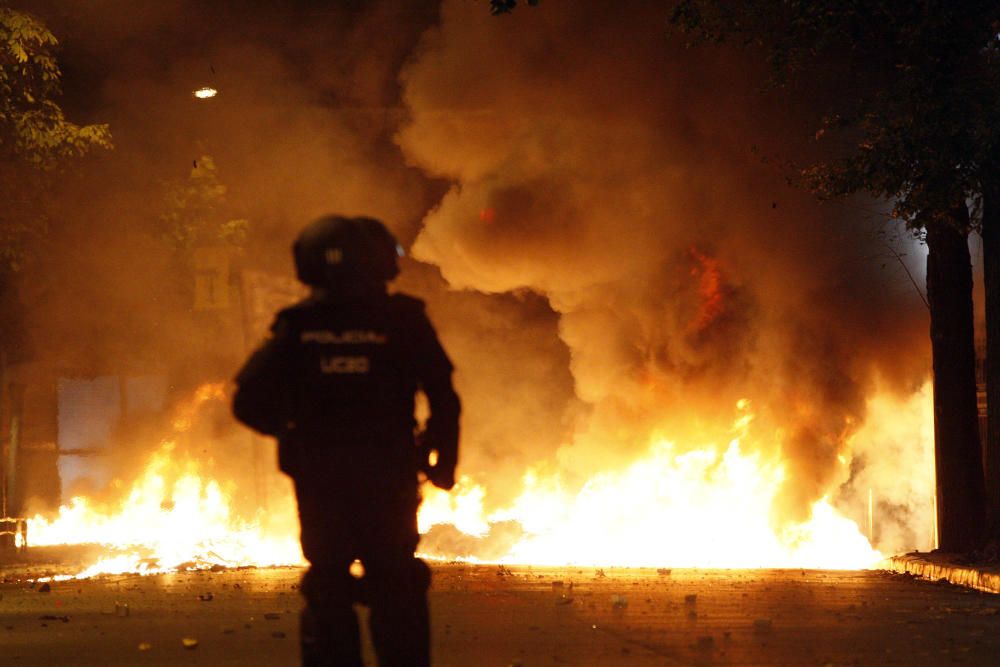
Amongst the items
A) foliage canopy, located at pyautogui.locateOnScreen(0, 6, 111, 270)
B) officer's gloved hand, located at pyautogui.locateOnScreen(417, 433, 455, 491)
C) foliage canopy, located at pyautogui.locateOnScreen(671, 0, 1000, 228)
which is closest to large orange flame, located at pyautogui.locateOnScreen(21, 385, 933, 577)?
foliage canopy, located at pyautogui.locateOnScreen(0, 6, 111, 270)

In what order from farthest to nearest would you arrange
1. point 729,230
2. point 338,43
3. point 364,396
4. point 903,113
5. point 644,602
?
point 338,43 → point 729,230 → point 903,113 → point 644,602 → point 364,396

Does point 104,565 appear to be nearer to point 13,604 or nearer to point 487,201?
point 13,604

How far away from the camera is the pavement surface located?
709 centimetres

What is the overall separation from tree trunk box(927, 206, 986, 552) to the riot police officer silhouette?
29.2 feet

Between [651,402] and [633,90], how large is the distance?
3.79 m

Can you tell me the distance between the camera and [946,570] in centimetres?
1135

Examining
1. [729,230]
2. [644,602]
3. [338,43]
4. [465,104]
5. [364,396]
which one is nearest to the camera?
[364,396]

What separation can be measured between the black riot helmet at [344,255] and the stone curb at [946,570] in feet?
24.6

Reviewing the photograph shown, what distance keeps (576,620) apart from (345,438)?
176 inches

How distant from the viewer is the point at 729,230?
16.4m

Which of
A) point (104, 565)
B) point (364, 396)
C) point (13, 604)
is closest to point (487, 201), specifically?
point (104, 565)

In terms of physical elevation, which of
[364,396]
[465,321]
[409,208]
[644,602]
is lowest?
[644,602]

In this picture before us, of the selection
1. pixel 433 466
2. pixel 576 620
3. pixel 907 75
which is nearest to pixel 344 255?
pixel 433 466

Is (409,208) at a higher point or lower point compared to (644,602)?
higher
